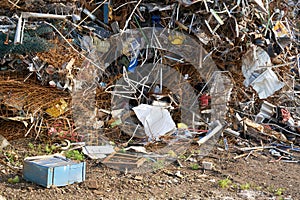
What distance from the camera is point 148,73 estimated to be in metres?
4.46

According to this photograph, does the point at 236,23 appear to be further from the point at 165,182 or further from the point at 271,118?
the point at 165,182

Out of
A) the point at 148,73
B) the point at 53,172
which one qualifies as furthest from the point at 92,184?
the point at 148,73

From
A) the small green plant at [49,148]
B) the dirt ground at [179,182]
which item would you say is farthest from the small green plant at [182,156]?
the small green plant at [49,148]

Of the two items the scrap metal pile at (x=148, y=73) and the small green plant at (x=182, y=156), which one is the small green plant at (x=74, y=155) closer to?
the scrap metal pile at (x=148, y=73)

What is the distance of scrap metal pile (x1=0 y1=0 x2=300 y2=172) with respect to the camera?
12.9 ft

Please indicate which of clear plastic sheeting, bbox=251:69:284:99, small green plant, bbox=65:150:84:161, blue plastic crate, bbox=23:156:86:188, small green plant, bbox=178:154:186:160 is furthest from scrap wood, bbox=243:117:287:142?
blue plastic crate, bbox=23:156:86:188

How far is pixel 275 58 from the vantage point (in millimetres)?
5012

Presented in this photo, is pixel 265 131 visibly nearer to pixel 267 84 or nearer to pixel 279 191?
pixel 267 84

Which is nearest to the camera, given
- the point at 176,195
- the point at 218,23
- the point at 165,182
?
the point at 176,195

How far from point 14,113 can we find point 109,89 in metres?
1.05

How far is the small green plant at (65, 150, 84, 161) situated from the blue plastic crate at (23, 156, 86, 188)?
0.46 meters

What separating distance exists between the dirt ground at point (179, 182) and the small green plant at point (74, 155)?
9cm

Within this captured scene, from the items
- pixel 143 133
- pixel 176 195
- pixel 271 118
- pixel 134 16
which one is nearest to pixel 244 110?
pixel 271 118

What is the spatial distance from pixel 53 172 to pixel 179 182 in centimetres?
104
